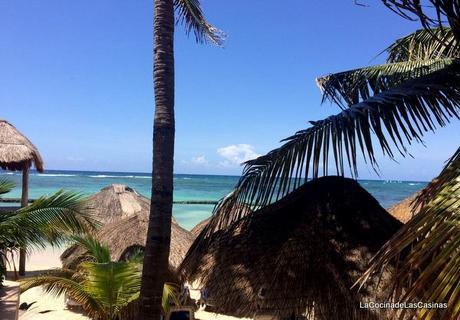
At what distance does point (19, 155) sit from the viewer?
34.6 feet

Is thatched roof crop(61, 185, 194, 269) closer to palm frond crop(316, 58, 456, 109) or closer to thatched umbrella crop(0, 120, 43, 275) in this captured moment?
thatched umbrella crop(0, 120, 43, 275)

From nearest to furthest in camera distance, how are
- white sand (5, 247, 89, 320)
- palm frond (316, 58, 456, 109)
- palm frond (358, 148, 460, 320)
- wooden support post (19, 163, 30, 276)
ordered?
palm frond (358, 148, 460, 320)
palm frond (316, 58, 456, 109)
white sand (5, 247, 89, 320)
wooden support post (19, 163, 30, 276)

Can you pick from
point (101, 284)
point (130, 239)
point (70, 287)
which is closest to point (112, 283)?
point (101, 284)

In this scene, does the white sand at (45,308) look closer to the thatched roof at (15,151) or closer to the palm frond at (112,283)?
the palm frond at (112,283)

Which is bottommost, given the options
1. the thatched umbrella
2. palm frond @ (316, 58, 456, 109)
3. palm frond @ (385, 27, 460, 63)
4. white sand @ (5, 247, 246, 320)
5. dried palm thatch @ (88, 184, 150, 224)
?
white sand @ (5, 247, 246, 320)

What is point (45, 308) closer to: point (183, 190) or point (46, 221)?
point (46, 221)

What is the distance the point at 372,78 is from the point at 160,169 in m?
3.40

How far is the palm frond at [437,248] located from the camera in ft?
5.05

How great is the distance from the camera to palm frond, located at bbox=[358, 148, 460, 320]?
154 cm

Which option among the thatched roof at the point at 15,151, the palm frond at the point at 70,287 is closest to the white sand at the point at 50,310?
the palm frond at the point at 70,287

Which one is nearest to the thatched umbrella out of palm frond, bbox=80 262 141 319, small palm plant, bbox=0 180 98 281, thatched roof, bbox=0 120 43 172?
thatched roof, bbox=0 120 43 172

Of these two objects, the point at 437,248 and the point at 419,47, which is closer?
the point at 437,248

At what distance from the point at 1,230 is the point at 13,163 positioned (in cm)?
574

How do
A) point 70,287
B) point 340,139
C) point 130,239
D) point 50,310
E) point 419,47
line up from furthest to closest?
point 50,310 < point 130,239 < point 419,47 < point 70,287 < point 340,139
